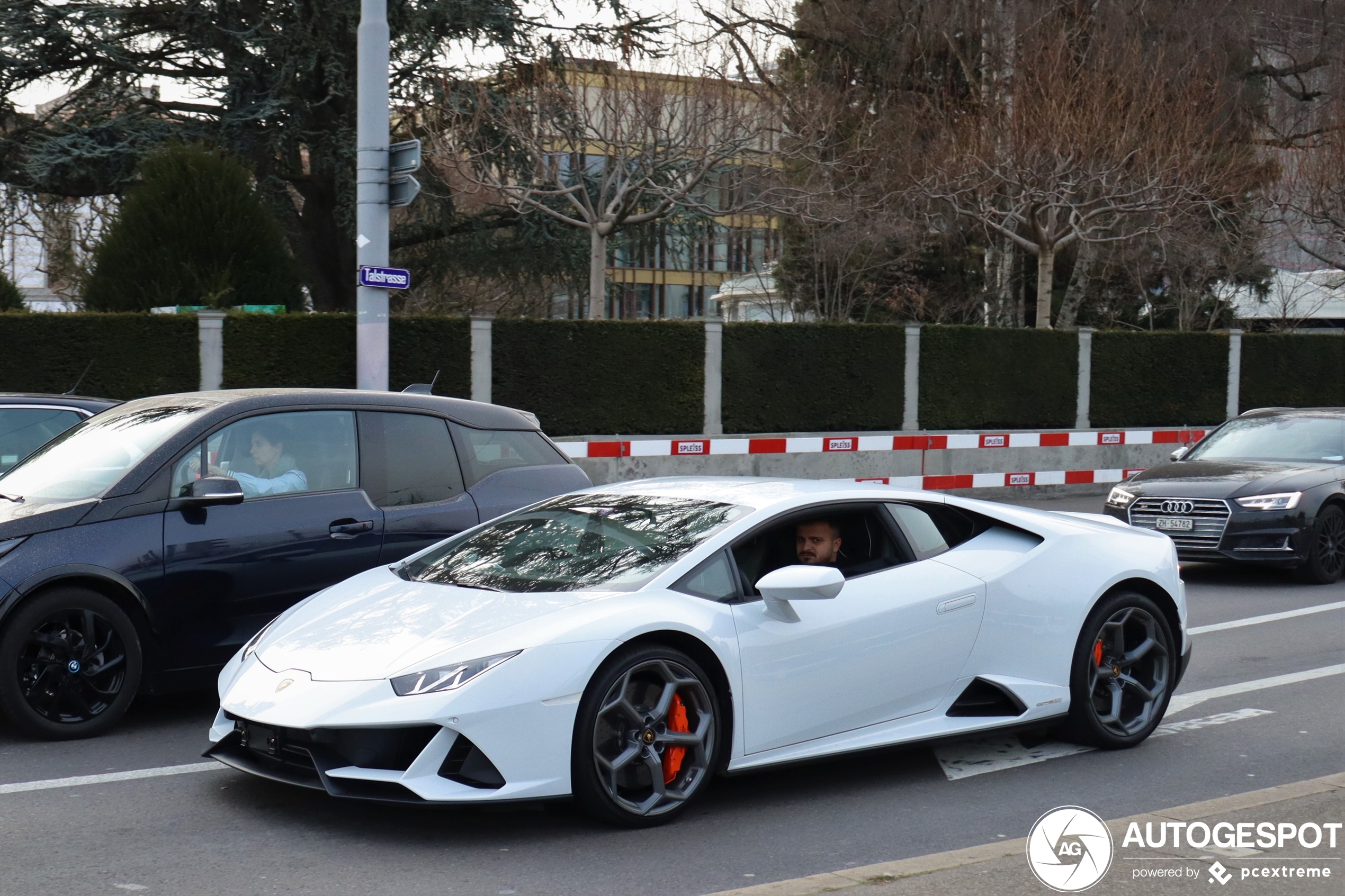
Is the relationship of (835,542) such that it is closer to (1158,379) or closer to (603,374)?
(603,374)

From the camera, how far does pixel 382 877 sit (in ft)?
14.4

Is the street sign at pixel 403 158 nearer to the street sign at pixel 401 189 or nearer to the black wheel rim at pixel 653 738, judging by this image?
the street sign at pixel 401 189

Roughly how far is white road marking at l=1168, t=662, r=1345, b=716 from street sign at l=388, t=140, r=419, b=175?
9172mm

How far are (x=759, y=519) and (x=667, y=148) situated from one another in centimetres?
1885

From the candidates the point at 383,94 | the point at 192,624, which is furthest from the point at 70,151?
the point at 192,624

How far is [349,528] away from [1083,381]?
18.1 m

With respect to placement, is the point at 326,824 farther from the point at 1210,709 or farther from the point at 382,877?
the point at 1210,709

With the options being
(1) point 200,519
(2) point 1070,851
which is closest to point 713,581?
(2) point 1070,851

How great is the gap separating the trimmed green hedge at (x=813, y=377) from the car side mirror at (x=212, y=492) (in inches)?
532

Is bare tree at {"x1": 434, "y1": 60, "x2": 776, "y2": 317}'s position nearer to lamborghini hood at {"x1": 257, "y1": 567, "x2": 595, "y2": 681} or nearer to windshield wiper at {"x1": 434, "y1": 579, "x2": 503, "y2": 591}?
windshield wiper at {"x1": 434, "y1": 579, "x2": 503, "y2": 591}

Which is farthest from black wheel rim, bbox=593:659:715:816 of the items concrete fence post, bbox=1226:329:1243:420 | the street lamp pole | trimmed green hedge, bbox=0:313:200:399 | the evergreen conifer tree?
concrete fence post, bbox=1226:329:1243:420

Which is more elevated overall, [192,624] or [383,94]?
[383,94]

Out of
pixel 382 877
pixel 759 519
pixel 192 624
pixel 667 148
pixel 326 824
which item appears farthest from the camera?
pixel 667 148

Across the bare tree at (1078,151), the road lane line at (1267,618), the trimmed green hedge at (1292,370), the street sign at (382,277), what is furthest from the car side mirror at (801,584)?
the trimmed green hedge at (1292,370)
